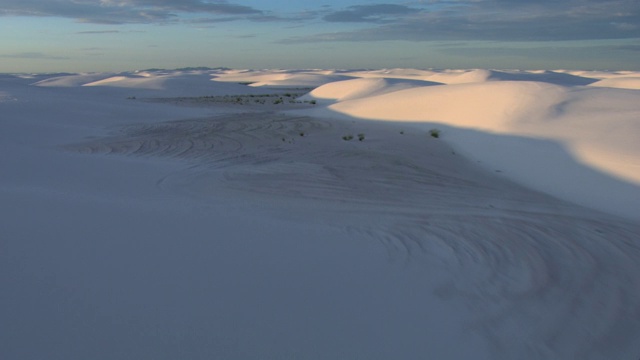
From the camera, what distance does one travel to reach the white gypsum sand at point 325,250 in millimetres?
2701

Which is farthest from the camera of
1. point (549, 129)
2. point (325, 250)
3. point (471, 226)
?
point (549, 129)

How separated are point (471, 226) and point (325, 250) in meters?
1.73

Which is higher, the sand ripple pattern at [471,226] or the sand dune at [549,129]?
the sand dune at [549,129]

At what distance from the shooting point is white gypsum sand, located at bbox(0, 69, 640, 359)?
270cm

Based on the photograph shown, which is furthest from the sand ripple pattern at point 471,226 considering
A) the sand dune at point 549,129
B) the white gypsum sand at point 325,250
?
the sand dune at point 549,129

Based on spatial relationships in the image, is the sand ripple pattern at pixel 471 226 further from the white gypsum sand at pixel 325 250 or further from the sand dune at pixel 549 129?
the sand dune at pixel 549 129

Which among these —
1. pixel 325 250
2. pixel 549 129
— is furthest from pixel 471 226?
pixel 549 129

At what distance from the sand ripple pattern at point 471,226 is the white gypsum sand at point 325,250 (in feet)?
0.07

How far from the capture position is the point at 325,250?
399 cm

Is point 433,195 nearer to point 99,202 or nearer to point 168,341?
point 99,202

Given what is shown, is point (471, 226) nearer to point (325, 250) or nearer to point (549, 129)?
point (325, 250)

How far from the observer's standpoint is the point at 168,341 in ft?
8.27

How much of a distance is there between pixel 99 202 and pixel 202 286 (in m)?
2.21

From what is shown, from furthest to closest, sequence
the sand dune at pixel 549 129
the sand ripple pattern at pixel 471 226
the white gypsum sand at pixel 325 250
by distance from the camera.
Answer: the sand dune at pixel 549 129
the sand ripple pattern at pixel 471 226
the white gypsum sand at pixel 325 250
